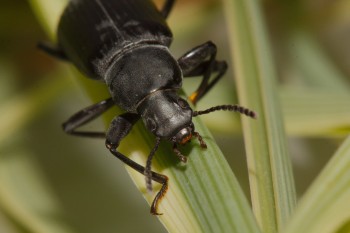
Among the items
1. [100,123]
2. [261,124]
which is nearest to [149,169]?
[261,124]

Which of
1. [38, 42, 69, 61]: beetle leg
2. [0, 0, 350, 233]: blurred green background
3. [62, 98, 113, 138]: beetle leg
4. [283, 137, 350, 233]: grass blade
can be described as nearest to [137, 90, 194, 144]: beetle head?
[62, 98, 113, 138]: beetle leg

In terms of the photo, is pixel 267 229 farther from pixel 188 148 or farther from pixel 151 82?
pixel 151 82

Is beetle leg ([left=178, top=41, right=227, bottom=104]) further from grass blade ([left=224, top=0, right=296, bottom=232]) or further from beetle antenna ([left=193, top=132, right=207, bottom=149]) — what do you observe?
beetle antenna ([left=193, top=132, right=207, bottom=149])

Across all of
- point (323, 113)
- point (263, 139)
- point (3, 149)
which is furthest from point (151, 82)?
point (3, 149)

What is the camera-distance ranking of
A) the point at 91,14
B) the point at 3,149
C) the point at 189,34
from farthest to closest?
the point at 189,34, the point at 3,149, the point at 91,14

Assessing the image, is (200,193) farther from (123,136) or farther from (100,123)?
(100,123)

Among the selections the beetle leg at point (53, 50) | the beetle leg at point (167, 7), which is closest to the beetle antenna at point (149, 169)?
the beetle leg at point (53, 50)

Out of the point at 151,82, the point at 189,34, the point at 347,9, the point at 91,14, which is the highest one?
the point at 91,14
